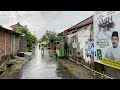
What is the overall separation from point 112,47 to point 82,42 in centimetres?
680

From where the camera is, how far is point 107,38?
1013 cm

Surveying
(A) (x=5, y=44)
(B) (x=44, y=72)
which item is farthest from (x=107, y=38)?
(A) (x=5, y=44)

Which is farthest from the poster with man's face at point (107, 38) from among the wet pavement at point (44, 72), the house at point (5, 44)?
the house at point (5, 44)

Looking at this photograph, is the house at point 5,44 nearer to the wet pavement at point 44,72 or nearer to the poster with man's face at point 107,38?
the wet pavement at point 44,72

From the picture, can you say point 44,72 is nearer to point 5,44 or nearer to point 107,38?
point 107,38

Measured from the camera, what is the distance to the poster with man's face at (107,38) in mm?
9062

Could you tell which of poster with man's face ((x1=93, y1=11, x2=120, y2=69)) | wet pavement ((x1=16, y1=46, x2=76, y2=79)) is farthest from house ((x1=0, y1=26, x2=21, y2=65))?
poster with man's face ((x1=93, y1=11, x2=120, y2=69))

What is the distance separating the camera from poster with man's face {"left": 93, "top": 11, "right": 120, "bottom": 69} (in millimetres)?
9062

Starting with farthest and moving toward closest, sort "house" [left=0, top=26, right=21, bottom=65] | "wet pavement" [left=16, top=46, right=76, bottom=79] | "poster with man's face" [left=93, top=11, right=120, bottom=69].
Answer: "house" [left=0, top=26, right=21, bottom=65] → "wet pavement" [left=16, top=46, right=76, bottom=79] → "poster with man's face" [left=93, top=11, right=120, bottom=69]

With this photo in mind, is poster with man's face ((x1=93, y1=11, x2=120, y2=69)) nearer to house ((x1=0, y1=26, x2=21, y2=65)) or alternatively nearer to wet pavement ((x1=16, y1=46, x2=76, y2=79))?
wet pavement ((x1=16, y1=46, x2=76, y2=79))

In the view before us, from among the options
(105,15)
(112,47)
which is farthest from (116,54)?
(105,15)
